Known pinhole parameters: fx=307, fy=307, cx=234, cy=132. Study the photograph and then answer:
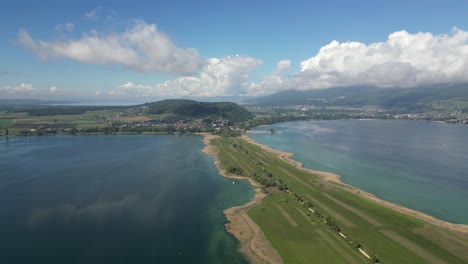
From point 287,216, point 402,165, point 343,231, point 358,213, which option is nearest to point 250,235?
point 287,216

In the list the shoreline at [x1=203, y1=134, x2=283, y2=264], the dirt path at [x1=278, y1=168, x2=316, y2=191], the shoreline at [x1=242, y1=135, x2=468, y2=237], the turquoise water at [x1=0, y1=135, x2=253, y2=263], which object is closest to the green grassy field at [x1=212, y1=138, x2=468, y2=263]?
the dirt path at [x1=278, y1=168, x2=316, y2=191]

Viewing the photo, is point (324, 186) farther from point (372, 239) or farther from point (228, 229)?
point (228, 229)

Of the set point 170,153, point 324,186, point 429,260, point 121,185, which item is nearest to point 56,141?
point 170,153

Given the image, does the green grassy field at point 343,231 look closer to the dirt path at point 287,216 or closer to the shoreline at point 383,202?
the dirt path at point 287,216

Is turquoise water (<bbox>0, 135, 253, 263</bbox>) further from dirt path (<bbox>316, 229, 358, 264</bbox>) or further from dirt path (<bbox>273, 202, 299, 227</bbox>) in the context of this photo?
dirt path (<bbox>316, 229, 358, 264</bbox>)

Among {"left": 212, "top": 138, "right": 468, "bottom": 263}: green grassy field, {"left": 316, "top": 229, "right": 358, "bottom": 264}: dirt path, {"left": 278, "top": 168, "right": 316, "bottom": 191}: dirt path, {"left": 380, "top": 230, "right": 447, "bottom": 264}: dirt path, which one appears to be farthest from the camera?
{"left": 278, "top": 168, "right": 316, "bottom": 191}: dirt path

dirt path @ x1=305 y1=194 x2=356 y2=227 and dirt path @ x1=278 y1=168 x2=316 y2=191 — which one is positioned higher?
dirt path @ x1=278 y1=168 x2=316 y2=191

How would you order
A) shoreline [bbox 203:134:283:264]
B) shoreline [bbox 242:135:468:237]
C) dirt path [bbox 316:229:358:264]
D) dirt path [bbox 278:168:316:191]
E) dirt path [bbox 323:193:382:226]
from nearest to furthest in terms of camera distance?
1. dirt path [bbox 316:229:358:264]
2. shoreline [bbox 203:134:283:264]
3. shoreline [bbox 242:135:468:237]
4. dirt path [bbox 323:193:382:226]
5. dirt path [bbox 278:168:316:191]

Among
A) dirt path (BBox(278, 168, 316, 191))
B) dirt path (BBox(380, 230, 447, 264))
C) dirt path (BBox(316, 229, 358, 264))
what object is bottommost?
dirt path (BBox(380, 230, 447, 264))

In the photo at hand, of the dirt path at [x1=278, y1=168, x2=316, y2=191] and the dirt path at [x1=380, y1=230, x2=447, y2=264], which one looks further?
the dirt path at [x1=278, y1=168, x2=316, y2=191]
